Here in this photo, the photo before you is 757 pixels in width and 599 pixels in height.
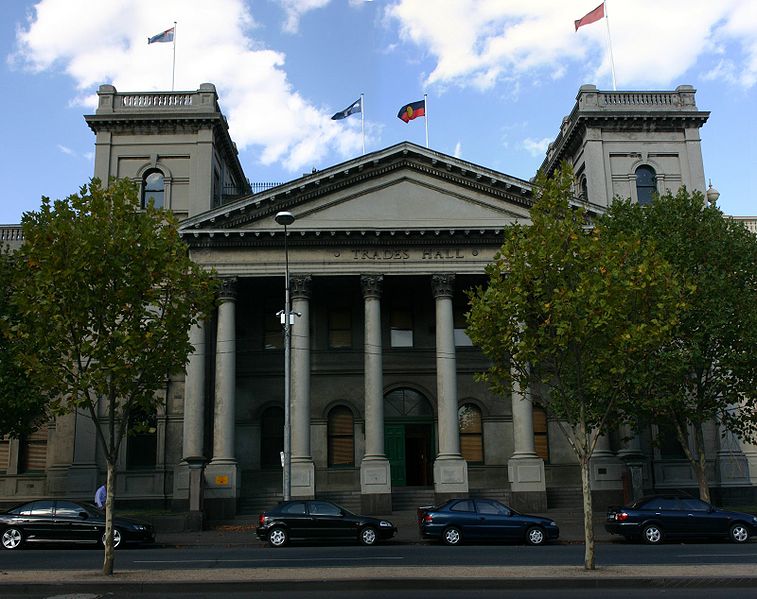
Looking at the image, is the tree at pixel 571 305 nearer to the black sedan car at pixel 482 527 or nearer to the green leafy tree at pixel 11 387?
the black sedan car at pixel 482 527

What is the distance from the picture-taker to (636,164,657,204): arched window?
4094cm

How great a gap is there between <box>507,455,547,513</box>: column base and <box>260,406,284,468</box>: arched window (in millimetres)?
11002

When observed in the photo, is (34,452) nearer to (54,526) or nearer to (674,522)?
(54,526)

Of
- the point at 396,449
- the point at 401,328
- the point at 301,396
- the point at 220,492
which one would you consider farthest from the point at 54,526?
the point at 401,328

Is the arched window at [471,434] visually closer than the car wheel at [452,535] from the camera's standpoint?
No

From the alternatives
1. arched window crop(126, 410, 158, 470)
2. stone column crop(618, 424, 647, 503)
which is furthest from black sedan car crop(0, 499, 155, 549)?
stone column crop(618, 424, 647, 503)

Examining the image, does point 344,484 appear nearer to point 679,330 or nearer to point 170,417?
point 170,417

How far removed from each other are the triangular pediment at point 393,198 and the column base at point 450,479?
32.0 ft

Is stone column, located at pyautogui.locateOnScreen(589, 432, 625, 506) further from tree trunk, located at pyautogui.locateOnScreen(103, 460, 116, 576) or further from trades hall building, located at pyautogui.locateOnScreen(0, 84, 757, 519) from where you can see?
tree trunk, located at pyautogui.locateOnScreen(103, 460, 116, 576)

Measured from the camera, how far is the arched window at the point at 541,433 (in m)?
38.2

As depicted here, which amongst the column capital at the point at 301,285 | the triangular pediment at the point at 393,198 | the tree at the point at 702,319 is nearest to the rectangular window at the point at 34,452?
the triangular pediment at the point at 393,198

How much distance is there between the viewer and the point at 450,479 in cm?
3300

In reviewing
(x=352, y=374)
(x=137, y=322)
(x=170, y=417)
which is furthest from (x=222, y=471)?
(x=137, y=322)

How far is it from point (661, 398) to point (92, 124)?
2856 centimetres
